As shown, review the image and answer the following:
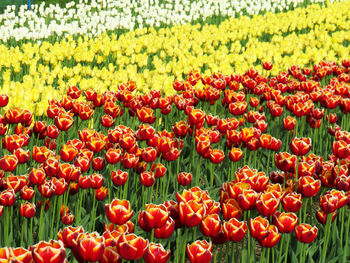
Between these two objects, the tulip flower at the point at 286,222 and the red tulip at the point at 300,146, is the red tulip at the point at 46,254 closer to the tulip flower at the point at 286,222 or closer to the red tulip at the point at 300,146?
the tulip flower at the point at 286,222

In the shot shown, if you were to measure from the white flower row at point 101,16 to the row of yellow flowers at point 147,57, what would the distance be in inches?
48.1

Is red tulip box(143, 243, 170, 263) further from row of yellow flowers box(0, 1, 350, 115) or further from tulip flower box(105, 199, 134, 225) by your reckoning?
row of yellow flowers box(0, 1, 350, 115)

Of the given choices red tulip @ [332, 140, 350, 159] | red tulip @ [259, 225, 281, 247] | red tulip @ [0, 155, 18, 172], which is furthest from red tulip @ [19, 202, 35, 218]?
red tulip @ [332, 140, 350, 159]

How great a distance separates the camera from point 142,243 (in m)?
1.92

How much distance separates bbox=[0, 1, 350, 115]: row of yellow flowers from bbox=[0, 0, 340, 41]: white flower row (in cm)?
122

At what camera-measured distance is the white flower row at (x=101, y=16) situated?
1259cm

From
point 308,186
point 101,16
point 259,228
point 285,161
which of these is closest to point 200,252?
point 259,228

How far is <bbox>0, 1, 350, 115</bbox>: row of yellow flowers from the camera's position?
6.60m

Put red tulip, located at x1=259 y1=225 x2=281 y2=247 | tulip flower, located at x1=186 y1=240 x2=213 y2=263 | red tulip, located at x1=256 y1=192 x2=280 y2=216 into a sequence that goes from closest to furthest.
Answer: tulip flower, located at x1=186 y1=240 x2=213 y2=263 < red tulip, located at x1=259 y1=225 x2=281 y2=247 < red tulip, located at x1=256 y1=192 x2=280 y2=216

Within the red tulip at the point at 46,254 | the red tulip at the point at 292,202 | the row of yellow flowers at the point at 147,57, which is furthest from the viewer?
the row of yellow flowers at the point at 147,57

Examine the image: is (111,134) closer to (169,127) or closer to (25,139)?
(25,139)

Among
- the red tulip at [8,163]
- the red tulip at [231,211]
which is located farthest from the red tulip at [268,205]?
the red tulip at [8,163]

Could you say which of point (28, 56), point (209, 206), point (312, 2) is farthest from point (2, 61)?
point (312, 2)

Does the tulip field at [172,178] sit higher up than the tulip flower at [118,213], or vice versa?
the tulip flower at [118,213]
